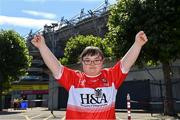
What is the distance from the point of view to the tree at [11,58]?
4559 centimetres

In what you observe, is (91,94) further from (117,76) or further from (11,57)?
(11,57)

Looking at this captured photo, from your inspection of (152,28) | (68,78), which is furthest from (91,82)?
(152,28)

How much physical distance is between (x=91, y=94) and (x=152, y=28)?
18147mm

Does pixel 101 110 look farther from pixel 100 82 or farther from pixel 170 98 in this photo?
pixel 170 98

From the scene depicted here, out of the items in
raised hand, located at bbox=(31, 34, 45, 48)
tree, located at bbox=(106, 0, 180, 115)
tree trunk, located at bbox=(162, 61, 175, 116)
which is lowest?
tree trunk, located at bbox=(162, 61, 175, 116)

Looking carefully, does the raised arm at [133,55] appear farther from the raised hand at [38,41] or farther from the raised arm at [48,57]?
the raised hand at [38,41]

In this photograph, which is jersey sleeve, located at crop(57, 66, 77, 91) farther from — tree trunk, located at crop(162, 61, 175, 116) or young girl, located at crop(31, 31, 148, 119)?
tree trunk, located at crop(162, 61, 175, 116)

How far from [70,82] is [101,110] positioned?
18.5 inches

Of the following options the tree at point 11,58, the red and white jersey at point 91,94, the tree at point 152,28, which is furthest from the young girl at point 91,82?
the tree at point 11,58

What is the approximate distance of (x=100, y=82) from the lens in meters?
4.01

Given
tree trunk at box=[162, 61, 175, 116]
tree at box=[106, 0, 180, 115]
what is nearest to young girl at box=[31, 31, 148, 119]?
tree at box=[106, 0, 180, 115]

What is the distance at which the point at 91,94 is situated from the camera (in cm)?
394

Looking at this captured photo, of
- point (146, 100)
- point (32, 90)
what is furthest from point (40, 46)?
point (32, 90)

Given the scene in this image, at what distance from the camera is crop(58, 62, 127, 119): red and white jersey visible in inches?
153
